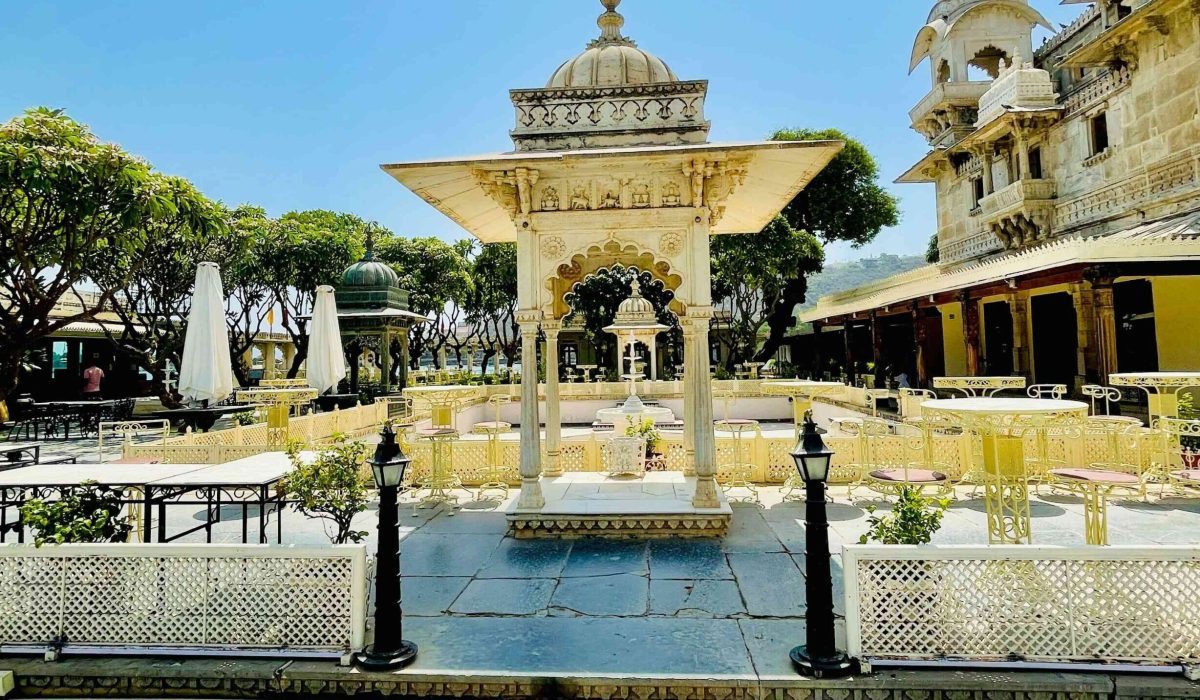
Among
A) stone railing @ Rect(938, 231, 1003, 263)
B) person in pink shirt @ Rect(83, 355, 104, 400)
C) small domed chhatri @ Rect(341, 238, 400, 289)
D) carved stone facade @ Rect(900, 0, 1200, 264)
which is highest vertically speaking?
carved stone facade @ Rect(900, 0, 1200, 264)

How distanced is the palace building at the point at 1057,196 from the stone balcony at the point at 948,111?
69mm

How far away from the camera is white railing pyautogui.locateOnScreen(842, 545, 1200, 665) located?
10.5 feet

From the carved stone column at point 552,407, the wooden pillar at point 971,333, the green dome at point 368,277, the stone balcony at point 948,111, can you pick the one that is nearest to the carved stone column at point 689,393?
the carved stone column at point 552,407

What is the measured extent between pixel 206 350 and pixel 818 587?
1036 centimetres

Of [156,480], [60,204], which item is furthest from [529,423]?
[60,204]

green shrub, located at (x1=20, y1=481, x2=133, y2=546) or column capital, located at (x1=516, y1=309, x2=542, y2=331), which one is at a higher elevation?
column capital, located at (x1=516, y1=309, x2=542, y2=331)

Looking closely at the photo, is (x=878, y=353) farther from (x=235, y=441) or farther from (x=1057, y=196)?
(x=235, y=441)

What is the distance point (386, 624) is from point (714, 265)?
24.1m

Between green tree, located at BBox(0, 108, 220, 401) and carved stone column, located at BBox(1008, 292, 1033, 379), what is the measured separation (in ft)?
74.2

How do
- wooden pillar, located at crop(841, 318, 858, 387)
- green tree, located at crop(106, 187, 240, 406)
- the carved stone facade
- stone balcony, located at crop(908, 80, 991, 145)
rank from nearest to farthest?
the carved stone facade
green tree, located at crop(106, 187, 240, 406)
stone balcony, located at crop(908, 80, 991, 145)
wooden pillar, located at crop(841, 318, 858, 387)

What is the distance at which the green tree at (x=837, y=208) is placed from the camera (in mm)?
28828

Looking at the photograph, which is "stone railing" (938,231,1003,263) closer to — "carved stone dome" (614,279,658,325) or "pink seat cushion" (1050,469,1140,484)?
"carved stone dome" (614,279,658,325)

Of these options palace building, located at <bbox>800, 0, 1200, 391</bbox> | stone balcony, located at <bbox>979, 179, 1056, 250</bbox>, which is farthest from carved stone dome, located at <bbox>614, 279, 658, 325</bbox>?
stone balcony, located at <bbox>979, 179, 1056, 250</bbox>

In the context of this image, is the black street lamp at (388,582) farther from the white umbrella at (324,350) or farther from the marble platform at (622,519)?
the white umbrella at (324,350)
